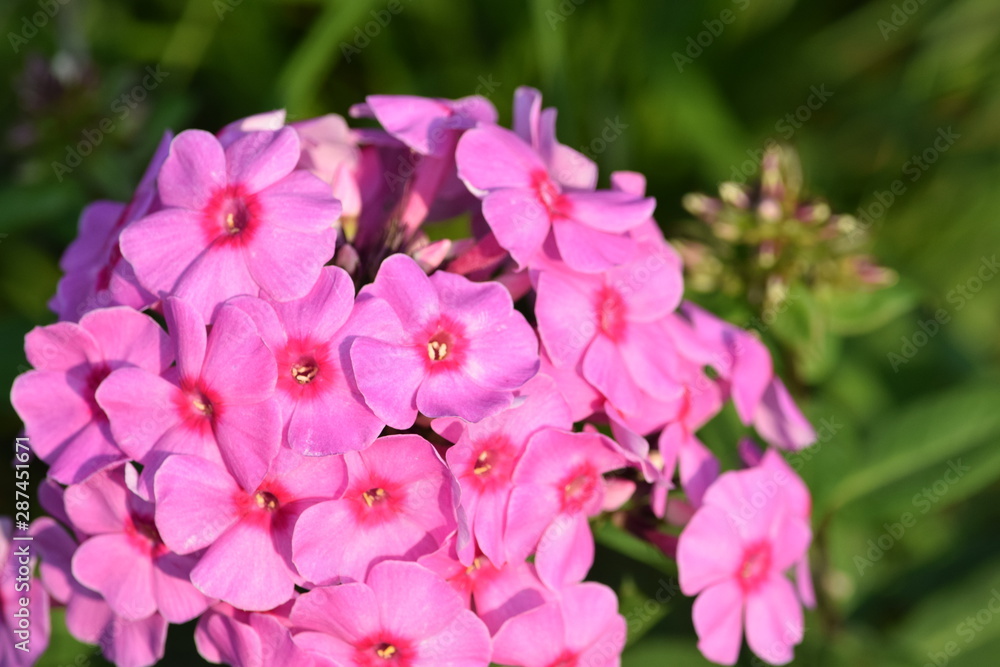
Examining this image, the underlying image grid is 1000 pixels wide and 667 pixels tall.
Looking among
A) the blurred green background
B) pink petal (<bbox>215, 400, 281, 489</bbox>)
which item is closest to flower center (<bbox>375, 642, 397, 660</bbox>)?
pink petal (<bbox>215, 400, 281, 489</bbox>)

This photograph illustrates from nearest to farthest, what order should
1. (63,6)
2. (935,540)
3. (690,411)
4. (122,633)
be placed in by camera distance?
1. (122,633)
2. (690,411)
3. (935,540)
4. (63,6)

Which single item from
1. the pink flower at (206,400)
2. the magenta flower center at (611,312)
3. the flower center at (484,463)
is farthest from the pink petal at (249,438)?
the magenta flower center at (611,312)

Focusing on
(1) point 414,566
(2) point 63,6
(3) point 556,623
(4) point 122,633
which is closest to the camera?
(1) point 414,566

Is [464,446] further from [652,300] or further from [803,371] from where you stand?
[803,371]

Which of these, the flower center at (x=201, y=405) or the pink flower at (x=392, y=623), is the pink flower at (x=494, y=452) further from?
the flower center at (x=201, y=405)

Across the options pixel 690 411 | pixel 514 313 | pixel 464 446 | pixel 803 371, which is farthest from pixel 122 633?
pixel 803 371

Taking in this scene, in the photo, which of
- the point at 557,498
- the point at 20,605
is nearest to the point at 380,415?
Answer: the point at 557,498

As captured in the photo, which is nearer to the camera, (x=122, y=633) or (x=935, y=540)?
(x=122, y=633)
